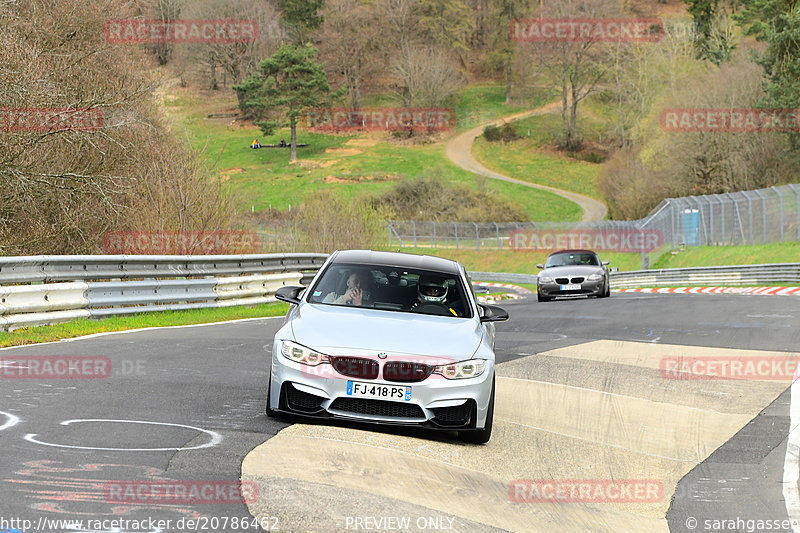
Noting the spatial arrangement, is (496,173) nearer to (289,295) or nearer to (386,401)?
(289,295)

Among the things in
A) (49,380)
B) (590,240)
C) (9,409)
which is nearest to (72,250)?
(49,380)

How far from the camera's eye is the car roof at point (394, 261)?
946cm

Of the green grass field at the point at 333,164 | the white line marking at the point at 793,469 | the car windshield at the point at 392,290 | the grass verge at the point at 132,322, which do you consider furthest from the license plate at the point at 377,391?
the green grass field at the point at 333,164

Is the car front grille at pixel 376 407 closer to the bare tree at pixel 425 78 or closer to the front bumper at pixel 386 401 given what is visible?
the front bumper at pixel 386 401

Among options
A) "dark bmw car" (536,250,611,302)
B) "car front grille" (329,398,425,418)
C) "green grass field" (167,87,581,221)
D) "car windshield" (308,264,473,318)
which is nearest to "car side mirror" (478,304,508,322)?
"car windshield" (308,264,473,318)

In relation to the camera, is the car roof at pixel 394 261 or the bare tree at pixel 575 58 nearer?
the car roof at pixel 394 261

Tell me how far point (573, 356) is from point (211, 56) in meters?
123

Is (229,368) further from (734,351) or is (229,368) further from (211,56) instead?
(211,56)

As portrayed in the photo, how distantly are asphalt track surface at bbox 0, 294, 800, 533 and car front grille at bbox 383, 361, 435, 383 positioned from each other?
0.45m

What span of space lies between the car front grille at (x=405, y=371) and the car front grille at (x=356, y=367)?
3.3 inches

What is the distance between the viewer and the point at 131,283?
17.3 m

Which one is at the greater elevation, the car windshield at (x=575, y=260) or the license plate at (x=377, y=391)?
the license plate at (x=377, y=391)

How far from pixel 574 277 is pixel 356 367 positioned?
21063 mm

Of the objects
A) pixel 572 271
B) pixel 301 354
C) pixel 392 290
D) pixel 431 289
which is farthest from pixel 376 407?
pixel 572 271
